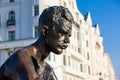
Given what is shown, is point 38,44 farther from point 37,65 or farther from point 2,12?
point 2,12

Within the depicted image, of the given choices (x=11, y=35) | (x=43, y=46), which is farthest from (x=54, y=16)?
(x=11, y=35)

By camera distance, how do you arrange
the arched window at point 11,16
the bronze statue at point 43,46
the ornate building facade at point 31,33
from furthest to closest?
the arched window at point 11,16, the ornate building facade at point 31,33, the bronze statue at point 43,46

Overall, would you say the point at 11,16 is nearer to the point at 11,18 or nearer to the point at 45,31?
the point at 11,18

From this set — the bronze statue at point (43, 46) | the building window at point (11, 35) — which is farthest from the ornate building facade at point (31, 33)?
the bronze statue at point (43, 46)

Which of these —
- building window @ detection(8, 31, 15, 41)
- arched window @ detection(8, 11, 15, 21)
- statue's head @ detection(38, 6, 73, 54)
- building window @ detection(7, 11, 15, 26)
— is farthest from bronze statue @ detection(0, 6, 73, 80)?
arched window @ detection(8, 11, 15, 21)

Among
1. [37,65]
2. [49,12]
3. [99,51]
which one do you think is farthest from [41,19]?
[99,51]

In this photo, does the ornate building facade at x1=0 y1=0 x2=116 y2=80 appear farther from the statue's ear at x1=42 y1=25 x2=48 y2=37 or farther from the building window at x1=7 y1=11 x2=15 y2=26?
the statue's ear at x1=42 y1=25 x2=48 y2=37

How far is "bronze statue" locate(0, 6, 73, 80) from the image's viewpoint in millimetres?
2121

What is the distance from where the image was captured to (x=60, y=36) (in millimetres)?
2148

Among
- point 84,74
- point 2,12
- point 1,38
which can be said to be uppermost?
point 2,12

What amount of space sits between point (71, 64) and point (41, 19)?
47219mm

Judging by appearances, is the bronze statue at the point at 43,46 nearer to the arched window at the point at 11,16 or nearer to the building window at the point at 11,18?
the building window at the point at 11,18

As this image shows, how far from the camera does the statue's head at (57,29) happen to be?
2150mm

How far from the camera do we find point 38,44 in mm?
2236
